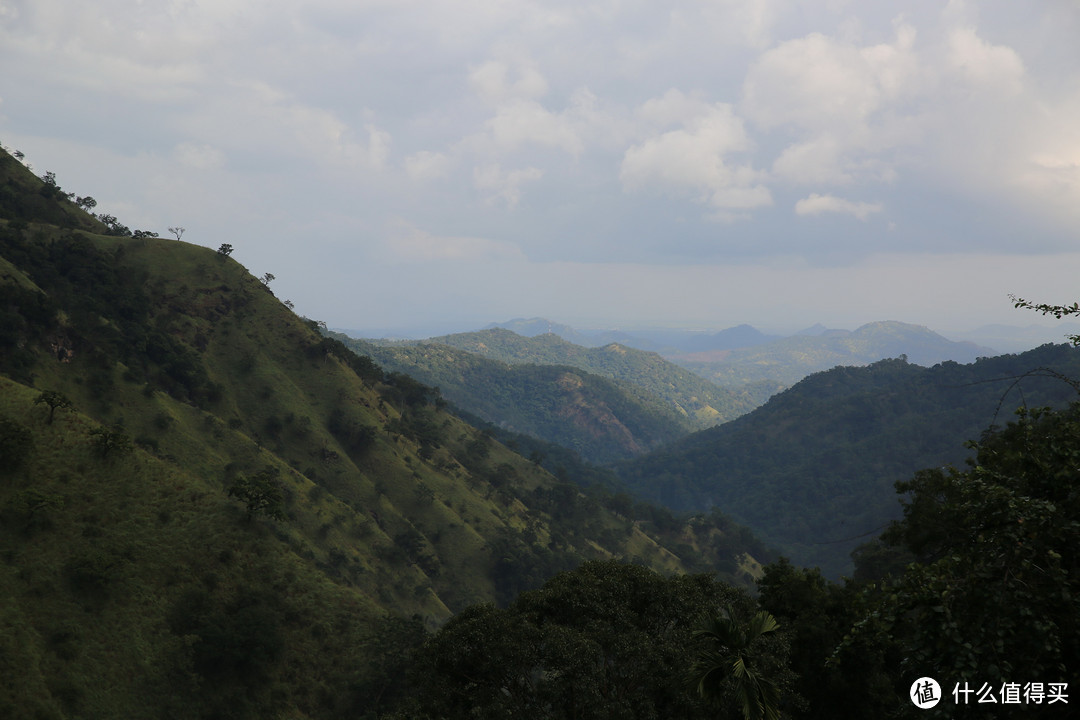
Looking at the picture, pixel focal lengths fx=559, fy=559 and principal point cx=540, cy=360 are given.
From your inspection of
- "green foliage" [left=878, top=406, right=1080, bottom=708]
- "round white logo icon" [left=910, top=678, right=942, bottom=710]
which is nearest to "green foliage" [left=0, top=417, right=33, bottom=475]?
"green foliage" [left=878, top=406, right=1080, bottom=708]

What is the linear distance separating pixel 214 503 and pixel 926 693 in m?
50.5

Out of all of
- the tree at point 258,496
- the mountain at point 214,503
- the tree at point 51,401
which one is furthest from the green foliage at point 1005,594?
the tree at point 51,401

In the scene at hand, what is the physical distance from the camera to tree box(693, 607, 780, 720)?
14.1 m

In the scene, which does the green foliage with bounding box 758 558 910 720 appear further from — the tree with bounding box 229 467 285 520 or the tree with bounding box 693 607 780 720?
the tree with bounding box 229 467 285 520

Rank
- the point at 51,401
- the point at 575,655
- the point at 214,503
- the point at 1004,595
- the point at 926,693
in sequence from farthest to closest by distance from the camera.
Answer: the point at 214,503, the point at 51,401, the point at 575,655, the point at 926,693, the point at 1004,595

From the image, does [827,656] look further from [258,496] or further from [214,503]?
[214,503]

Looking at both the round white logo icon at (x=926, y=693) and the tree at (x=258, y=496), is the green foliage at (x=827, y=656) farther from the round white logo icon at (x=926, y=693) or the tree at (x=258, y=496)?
the tree at (x=258, y=496)

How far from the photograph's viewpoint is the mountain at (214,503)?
1441 inches

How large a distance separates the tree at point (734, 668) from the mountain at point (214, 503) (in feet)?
112

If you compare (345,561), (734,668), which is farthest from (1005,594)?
(345,561)

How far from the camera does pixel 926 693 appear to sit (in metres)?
11.2

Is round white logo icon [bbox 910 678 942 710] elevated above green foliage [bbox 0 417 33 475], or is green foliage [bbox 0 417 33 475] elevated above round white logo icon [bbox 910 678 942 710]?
green foliage [bbox 0 417 33 475]

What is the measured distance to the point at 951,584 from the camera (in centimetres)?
989

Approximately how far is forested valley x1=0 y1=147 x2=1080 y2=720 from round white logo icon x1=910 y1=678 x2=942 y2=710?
532 millimetres
